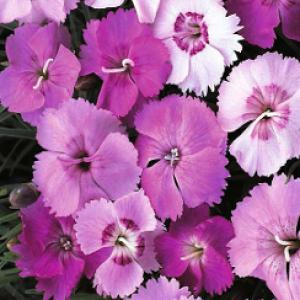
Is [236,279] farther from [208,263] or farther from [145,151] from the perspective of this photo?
[145,151]

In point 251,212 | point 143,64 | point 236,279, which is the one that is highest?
point 143,64

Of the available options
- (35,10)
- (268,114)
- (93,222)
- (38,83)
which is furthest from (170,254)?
(35,10)

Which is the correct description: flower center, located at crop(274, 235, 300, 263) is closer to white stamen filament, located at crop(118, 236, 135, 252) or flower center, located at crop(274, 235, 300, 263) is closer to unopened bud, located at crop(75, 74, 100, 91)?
white stamen filament, located at crop(118, 236, 135, 252)

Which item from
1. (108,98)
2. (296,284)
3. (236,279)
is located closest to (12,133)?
(108,98)

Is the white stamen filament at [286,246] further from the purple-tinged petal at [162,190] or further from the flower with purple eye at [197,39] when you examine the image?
the flower with purple eye at [197,39]

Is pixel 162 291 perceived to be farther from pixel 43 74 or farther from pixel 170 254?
pixel 43 74

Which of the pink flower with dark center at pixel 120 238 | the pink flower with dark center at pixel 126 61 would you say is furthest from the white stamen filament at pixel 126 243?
the pink flower with dark center at pixel 126 61

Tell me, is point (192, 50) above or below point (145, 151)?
above

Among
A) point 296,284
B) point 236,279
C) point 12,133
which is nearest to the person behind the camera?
point 296,284

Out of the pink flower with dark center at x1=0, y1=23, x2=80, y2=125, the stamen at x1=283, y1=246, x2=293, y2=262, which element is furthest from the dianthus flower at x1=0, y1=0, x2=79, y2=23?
the stamen at x1=283, y1=246, x2=293, y2=262
